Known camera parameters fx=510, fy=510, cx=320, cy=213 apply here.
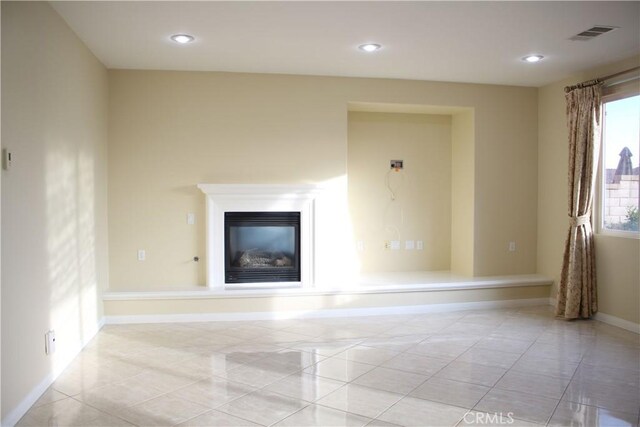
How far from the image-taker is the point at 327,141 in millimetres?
5508

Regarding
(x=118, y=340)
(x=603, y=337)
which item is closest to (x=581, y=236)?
(x=603, y=337)

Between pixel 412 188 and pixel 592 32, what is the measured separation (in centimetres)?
270

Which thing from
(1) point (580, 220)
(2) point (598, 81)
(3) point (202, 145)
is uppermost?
(2) point (598, 81)

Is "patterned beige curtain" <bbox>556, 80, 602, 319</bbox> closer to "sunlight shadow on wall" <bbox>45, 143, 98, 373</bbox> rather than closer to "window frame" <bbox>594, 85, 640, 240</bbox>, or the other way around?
"window frame" <bbox>594, 85, 640, 240</bbox>

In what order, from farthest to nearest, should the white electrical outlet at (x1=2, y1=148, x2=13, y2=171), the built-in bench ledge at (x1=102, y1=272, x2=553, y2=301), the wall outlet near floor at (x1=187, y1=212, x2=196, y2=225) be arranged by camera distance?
the wall outlet near floor at (x1=187, y1=212, x2=196, y2=225) → the built-in bench ledge at (x1=102, y1=272, x2=553, y2=301) → the white electrical outlet at (x1=2, y1=148, x2=13, y2=171)

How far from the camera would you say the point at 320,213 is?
5.40 m

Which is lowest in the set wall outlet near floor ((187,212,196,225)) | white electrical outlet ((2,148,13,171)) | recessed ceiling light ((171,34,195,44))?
wall outlet near floor ((187,212,196,225))

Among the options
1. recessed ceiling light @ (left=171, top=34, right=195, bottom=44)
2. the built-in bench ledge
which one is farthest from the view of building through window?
recessed ceiling light @ (left=171, top=34, right=195, bottom=44)

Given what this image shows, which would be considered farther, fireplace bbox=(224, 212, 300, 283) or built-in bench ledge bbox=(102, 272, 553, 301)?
fireplace bbox=(224, 212, 300, 283)

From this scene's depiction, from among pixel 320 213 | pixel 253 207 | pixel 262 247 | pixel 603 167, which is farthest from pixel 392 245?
pixel 603 167

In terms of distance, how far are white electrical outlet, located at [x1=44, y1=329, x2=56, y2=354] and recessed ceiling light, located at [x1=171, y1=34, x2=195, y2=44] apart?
2413mm

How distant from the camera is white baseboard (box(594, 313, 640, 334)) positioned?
472 centimetres

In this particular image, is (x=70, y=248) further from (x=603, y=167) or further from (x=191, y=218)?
(x=603, y=167)

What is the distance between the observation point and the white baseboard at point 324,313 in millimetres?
4980
